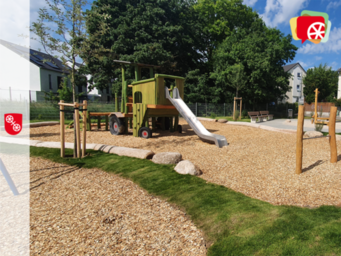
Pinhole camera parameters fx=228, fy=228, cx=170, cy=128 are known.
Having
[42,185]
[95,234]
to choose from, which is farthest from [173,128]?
[95,234]

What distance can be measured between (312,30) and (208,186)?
682 centimetres

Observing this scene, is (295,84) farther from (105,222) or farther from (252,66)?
(105,222)

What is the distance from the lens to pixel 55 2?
37.6 ft

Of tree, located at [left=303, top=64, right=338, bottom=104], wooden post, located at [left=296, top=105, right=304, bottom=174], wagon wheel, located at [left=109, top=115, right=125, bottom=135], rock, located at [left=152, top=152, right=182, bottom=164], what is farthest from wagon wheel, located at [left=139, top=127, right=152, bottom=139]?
tree, located at [left=303, top=64, right=338, bottom=104]

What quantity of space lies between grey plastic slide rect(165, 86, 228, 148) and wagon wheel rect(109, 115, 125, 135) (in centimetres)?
244

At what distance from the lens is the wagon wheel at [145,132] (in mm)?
9281

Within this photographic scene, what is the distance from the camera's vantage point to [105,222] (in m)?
3.09

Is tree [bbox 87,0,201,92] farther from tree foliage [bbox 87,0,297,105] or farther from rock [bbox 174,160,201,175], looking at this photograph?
rock [bbox 174,160,201,175]

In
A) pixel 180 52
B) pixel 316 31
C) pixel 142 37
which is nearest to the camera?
pixel 316 31

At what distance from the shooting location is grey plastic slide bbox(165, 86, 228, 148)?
768cm

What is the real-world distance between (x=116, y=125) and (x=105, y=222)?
24.5 feet

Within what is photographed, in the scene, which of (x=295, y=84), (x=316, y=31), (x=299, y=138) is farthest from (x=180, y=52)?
(x=295, y=84)

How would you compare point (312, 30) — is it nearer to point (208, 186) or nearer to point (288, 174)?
point (288, 174)

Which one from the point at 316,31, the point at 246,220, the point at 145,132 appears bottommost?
the point at 246,220
